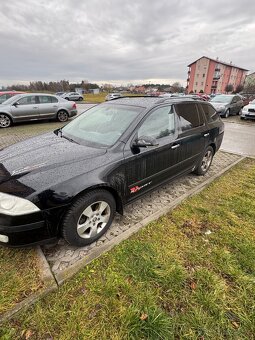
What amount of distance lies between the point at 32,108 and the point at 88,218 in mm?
8905

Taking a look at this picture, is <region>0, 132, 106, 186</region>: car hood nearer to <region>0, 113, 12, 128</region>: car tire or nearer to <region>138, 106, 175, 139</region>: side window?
Result: <region>138, 106, 175, 139</region>: side window

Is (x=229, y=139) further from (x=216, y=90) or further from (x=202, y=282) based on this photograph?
(x=216, y=90)

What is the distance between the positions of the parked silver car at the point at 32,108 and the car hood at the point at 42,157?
7.49m

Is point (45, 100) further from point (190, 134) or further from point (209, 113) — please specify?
point (190, 134)

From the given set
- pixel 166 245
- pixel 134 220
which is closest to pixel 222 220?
pixel 166 245

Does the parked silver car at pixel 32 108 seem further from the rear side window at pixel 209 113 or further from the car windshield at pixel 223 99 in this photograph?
the car windshield at pixel 223 99

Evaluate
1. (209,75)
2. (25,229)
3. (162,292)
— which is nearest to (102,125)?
(25,229)

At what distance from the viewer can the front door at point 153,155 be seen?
101 inches

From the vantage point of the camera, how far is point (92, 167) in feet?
7.20

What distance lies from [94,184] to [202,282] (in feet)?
5.00

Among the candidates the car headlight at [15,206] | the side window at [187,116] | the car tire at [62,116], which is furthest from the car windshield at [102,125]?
the car tire at [62,116]

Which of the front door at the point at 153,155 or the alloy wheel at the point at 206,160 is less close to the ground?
the front door at the point at 153,155

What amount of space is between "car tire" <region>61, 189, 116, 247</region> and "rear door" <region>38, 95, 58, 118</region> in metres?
8.91

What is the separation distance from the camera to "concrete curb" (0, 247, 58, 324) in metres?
1.68
